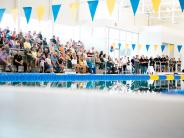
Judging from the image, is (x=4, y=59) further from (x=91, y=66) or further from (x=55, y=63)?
(x=91, y=66)

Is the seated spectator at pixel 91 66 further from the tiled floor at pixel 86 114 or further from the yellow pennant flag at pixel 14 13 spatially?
the tiled floor at pixel 86 114

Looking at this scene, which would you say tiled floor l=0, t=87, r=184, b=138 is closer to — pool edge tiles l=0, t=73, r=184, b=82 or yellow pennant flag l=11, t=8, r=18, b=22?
pool edge tiles l=0, t=73, r=184, b=82

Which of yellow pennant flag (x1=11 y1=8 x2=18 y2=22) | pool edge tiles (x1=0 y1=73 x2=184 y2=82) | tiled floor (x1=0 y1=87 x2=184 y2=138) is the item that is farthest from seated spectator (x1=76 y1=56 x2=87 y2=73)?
tiled floor (x1=0 y1=87 x2=184 y2=138)

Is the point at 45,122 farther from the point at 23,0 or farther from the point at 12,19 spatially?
the point at 23,0

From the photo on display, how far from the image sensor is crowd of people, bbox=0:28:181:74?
35.5ft

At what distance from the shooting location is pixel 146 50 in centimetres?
2514

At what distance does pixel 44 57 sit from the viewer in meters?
11.7

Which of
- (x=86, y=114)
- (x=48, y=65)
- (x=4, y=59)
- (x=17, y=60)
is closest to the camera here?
(x=86, y=114)

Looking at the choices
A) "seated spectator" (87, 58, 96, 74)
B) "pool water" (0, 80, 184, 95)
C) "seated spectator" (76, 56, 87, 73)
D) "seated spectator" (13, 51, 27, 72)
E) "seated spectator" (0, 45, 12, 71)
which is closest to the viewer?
"pool water" (0, 80, 184, 95)

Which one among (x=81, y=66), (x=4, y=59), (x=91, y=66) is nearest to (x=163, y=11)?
(x=91, y=66)

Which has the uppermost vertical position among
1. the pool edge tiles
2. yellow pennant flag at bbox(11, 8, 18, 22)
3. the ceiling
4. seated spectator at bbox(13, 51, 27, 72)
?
the ceiling

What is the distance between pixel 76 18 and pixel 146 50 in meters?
7.87

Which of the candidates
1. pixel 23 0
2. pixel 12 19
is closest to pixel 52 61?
pixel 12 19

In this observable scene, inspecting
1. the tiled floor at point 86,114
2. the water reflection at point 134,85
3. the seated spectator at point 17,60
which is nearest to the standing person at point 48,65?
the seated spectator at point 17,60
